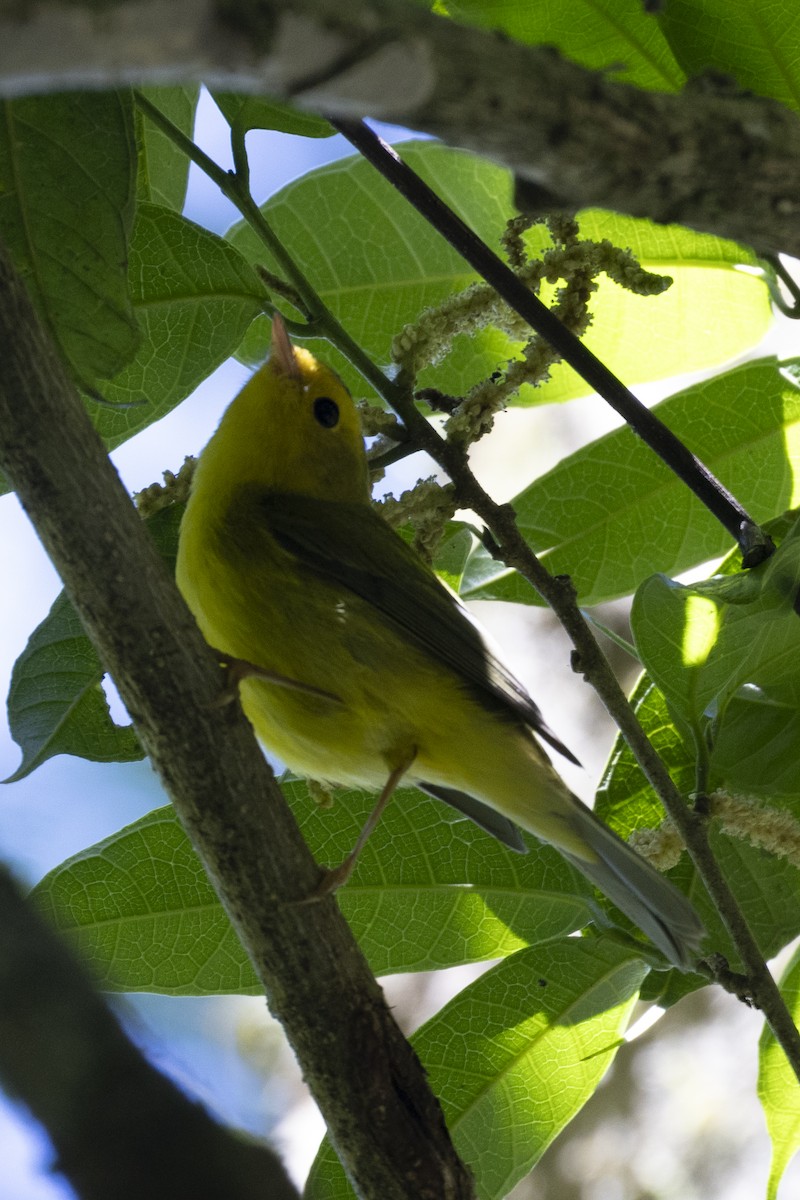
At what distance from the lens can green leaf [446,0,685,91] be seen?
241 centimetres

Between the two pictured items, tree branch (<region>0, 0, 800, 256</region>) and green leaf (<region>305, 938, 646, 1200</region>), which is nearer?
tree branch (<region>0, 0, 800, 256</region>)

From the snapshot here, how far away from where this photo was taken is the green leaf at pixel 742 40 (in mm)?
2258

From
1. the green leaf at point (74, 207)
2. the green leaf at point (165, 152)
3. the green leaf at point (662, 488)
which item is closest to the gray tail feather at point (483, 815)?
the green leaf at point (662, 488)

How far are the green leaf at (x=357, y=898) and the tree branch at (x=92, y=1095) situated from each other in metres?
1.26

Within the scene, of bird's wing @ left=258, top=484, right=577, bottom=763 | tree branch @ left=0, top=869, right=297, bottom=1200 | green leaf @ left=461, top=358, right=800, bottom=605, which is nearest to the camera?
tree branch @ left=0, top=869, right=297, bottom=1200

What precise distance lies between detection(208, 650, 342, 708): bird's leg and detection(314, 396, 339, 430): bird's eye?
3.11 ft

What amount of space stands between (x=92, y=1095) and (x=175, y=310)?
1.69 m

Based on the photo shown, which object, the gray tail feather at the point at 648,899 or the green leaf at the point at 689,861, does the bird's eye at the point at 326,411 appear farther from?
the gray tail feather at the point at 648,899

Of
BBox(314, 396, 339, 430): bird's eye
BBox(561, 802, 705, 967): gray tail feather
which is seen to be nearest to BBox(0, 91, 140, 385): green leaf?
BBox(314, 396, 339, 430): bird's eye

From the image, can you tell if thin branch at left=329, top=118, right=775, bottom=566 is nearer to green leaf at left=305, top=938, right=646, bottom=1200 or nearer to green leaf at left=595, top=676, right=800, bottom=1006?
green leaf at left=595, top=676, right=800, bottom=1006

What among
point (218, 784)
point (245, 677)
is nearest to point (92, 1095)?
point (218, 784)

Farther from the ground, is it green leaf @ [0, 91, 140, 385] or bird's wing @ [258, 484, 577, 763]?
green leaf @ [0, 91, 140, 385]

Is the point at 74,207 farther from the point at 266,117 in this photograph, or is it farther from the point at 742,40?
the point at 742,40

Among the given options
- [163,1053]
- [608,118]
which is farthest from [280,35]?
[163,1053]
